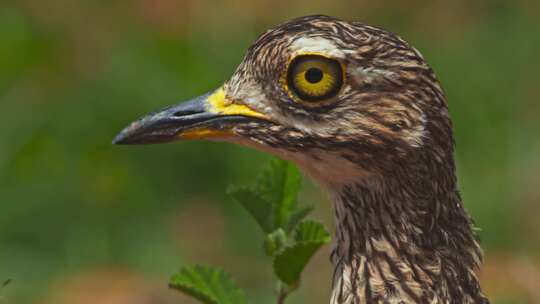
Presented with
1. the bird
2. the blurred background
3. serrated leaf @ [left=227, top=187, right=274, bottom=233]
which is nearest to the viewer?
the bird

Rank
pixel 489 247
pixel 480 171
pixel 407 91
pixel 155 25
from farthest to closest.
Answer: pixel 155 25 → pixel 480 171 → pixel 489 247 → pixel 407 91

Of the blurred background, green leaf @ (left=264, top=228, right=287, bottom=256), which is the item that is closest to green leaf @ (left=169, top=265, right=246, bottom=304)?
green leaf @ (left=264, top=228, right=287, bottom=256)

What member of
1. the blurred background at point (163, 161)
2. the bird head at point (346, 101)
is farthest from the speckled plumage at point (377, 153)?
the blurred background at point (163, 161)

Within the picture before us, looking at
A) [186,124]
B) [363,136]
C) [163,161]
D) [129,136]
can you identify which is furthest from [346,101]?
[163,161]

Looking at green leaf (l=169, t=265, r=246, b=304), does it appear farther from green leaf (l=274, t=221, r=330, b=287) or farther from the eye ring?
the eye ring

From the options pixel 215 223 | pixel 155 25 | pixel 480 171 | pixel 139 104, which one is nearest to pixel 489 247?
pixel 480 171

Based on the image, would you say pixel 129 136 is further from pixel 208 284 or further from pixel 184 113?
pixel 208 284

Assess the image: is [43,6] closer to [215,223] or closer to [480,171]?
[215,223]
